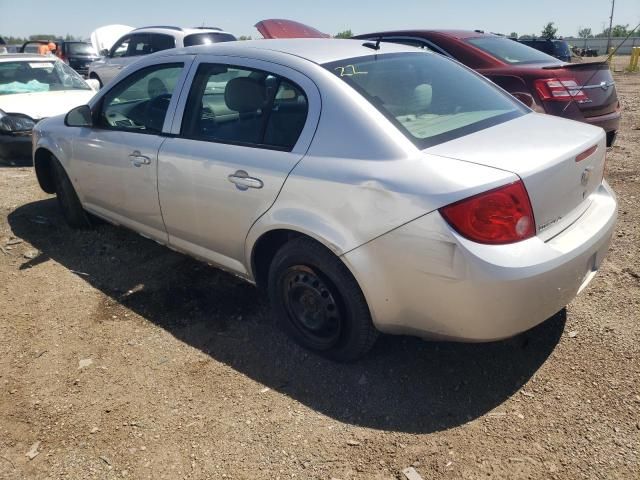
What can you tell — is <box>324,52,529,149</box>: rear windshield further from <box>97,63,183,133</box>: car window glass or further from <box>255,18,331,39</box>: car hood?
<box>255,18,331,39</box>: car hood

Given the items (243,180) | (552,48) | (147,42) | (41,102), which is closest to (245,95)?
(243,180)

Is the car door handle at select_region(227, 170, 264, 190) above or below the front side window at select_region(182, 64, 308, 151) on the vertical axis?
below

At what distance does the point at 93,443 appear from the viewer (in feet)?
7.84

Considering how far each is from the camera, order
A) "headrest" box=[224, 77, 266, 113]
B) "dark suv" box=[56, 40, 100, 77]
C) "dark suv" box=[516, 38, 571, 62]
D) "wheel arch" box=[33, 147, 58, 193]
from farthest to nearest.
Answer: "dark suv" box=[56, 40, 100, 77]
"dark suv" box=[516, 38, 571, 62]
"wheel arch" box=[33, 147, 58, 193]
"headrest" box=[224, 77, 266, 113]

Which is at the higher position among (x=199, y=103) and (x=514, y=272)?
(x=199, y=103)

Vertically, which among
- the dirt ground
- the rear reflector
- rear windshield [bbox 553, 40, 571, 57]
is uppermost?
the rear reflector

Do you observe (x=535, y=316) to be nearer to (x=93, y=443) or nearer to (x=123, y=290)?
(x=93, y=443)

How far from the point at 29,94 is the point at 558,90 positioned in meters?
6.92

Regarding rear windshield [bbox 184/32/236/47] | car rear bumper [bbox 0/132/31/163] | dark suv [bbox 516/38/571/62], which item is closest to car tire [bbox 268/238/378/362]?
car rear bumper [bbox 0/132/31/163]

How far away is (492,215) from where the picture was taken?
2.13 metres

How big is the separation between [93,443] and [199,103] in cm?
199

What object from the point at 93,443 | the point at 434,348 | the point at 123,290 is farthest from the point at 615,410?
the point at 123,290

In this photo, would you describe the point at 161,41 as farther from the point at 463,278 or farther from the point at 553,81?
the point at 463,278

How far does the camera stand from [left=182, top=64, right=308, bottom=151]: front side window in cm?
273
